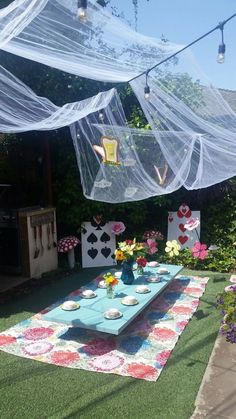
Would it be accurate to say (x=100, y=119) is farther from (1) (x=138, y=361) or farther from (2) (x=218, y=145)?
(1) (x=138, y=361)

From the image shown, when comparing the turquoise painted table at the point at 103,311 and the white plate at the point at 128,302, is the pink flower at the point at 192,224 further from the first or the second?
the white plate at the point at 128,302

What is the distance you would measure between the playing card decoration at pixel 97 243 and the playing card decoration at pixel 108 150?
1.70 meters

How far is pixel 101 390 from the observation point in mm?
2488

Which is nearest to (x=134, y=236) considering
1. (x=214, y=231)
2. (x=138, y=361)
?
(x=214, y=231)

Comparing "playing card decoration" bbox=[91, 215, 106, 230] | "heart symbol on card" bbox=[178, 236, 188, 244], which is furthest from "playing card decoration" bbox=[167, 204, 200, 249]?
"playing card decoration" bbox=[91, 215, 106, 230]

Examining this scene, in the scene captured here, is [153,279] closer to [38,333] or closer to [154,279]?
[154,279]

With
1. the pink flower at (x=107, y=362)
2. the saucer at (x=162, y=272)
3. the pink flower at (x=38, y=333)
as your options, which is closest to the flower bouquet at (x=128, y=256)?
the saucer at (x=162, y=272)

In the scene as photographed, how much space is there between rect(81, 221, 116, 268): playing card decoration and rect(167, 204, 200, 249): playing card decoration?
956 mm

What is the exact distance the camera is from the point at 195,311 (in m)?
3.81

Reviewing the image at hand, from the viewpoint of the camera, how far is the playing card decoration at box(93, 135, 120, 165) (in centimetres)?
407

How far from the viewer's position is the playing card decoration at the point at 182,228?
588 centimetres

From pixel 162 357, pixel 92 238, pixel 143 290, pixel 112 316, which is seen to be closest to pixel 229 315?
pixel 162 357

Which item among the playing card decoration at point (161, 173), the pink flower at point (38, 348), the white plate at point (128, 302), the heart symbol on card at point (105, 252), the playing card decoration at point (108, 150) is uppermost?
the playing card decoration at point (108, 150)

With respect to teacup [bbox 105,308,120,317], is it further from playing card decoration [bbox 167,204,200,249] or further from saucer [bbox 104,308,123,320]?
playing card decoration [bbox 167,204,200,249]
